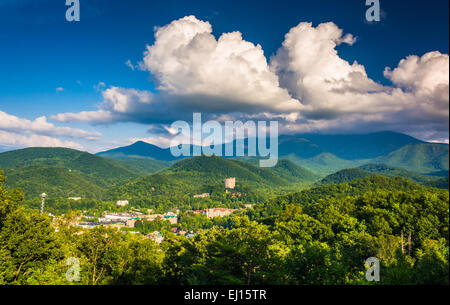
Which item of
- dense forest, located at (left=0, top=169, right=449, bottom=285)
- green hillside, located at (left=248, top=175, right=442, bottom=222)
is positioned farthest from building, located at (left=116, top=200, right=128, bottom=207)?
dense forest, located at (left=0, top=169, right=449, bottom=285)

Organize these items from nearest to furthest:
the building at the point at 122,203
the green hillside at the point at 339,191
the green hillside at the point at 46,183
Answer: the green hillside at the point at 339,191, the building at the point at 122,203, the green hillside at the point at 46,183

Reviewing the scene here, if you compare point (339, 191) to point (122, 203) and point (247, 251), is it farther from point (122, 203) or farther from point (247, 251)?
point (122, 203)

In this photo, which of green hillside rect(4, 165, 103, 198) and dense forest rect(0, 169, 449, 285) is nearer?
dense forest rect(0, 169, 449, 285)

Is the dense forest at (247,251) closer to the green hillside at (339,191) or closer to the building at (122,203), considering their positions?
the green hillside at (339,191)

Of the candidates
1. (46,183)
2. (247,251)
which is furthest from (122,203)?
(247,251)

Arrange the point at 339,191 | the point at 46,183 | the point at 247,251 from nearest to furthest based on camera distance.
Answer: the point at 247,251
the point at 339,191
the point at 46,183

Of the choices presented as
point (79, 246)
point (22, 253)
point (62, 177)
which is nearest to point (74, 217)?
point (79, 246)

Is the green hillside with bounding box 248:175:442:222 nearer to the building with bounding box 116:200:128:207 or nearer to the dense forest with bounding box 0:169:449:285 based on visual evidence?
the dense forest with bounding box 0:169:449:285

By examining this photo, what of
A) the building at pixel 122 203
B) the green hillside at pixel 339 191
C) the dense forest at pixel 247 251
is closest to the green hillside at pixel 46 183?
the building at pixel 122 203
